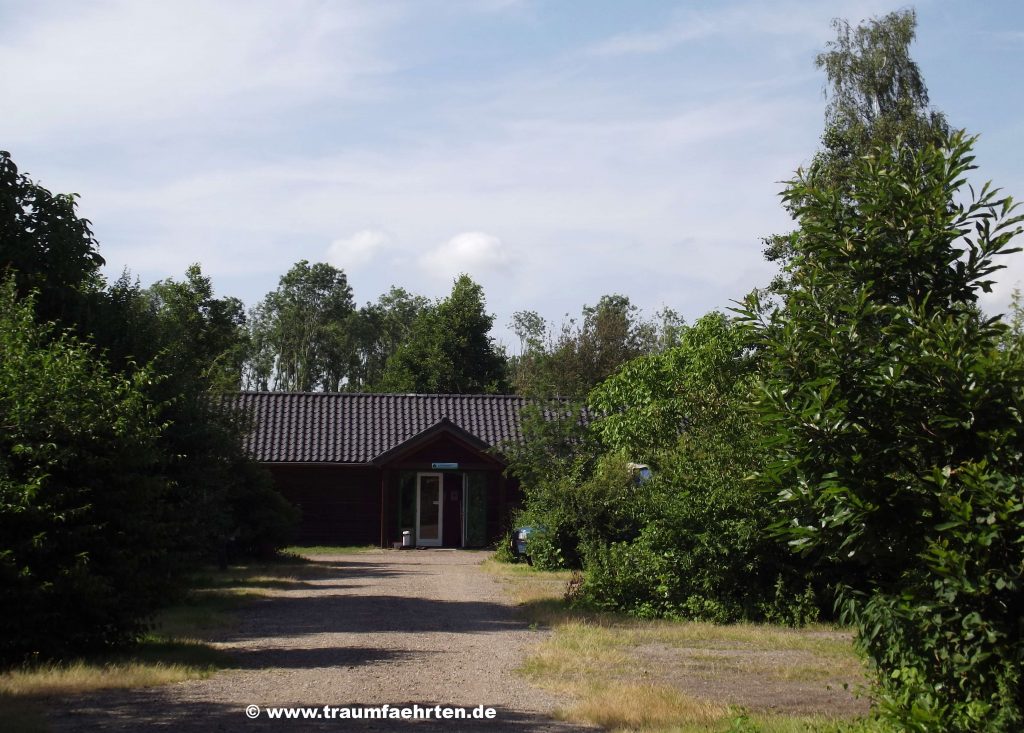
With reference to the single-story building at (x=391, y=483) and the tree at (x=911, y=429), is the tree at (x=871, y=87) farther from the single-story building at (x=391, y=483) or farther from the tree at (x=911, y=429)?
the tree at (x=911, y=429)

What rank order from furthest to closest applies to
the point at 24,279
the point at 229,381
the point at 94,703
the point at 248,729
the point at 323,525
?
the point at 323,525
the point at 229,381
the point at 24,279
the point at 94,703
the point at 248,729

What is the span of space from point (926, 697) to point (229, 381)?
26.5 meters

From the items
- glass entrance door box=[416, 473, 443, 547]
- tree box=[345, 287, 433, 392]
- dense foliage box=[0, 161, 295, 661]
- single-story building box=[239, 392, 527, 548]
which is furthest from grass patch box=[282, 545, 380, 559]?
tree box=[345, 287, 433, 392]

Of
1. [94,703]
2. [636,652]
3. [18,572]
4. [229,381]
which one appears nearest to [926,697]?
[636,652]

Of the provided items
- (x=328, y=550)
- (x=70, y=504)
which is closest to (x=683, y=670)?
(x=70, y=504)

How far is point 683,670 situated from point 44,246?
10.9 metres

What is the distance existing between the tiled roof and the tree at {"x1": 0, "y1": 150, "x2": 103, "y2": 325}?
61.2 ft

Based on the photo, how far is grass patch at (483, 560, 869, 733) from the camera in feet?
29.9

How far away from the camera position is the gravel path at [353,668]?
9.08 m

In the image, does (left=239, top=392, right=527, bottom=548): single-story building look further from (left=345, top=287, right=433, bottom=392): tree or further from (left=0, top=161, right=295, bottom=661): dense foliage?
(left=345, top=287, right=433, bottom=392): tree

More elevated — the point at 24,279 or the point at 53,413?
the point at 24,279

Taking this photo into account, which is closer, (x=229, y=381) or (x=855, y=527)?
(x=855, y=527)

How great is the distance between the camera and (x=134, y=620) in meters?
12.6

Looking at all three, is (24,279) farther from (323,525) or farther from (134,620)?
(323,525)
